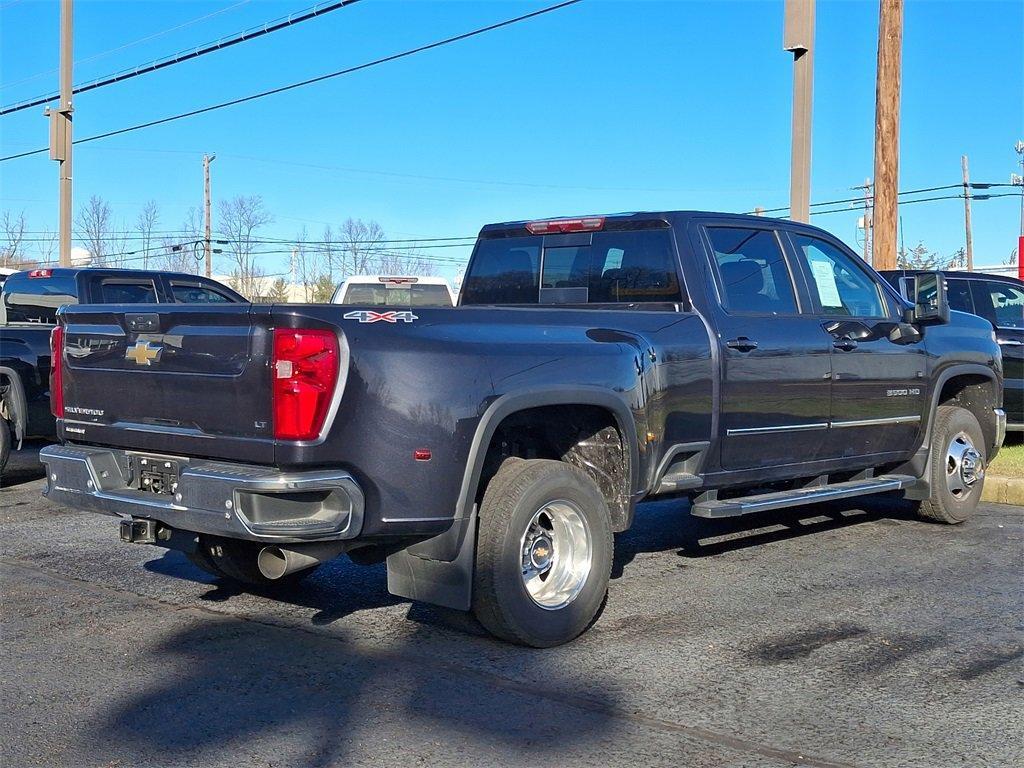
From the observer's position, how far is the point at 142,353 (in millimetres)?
4914

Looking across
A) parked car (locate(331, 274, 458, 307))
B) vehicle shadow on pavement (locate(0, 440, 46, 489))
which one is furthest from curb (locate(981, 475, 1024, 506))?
vehicle shadow on pavement (locate(0, 440, 46, 489))

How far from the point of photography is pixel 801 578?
21.1 ft

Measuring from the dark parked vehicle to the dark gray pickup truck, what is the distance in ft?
14.4

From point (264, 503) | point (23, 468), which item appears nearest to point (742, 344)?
point (264, 503)

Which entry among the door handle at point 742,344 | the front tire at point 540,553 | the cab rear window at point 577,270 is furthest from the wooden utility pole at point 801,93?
the front tire at point 540,553

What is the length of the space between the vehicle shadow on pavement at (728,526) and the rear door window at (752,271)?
65.6 inches

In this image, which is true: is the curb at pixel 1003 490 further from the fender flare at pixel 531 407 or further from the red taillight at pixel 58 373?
the red taillight at pixel 58 373

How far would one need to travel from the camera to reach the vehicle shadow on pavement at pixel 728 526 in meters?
7.33

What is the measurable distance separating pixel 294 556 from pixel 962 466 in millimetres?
5179

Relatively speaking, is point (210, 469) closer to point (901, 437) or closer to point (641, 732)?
point (641, 732)

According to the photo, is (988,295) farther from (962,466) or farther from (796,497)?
(796,497)

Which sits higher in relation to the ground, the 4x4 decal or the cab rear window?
the cab rear window

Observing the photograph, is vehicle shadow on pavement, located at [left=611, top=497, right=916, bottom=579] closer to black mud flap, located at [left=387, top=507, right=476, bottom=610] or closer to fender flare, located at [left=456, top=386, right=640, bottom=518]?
fender flare, located at [left=456, top=386, right=640, bottom=518]

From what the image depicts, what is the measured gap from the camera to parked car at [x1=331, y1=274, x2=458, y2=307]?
13.0m
